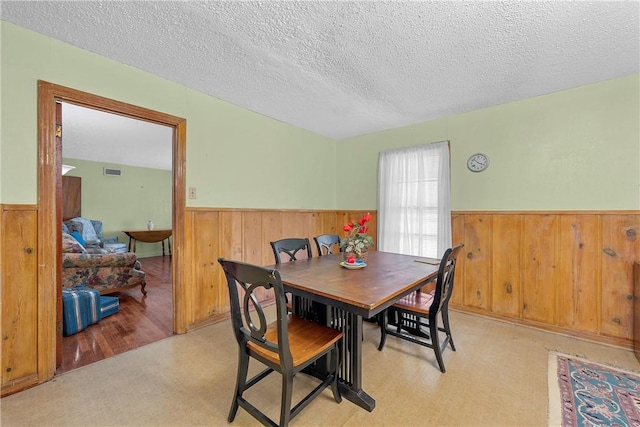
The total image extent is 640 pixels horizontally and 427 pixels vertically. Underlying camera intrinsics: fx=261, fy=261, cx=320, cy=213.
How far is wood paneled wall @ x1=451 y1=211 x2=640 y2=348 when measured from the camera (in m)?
2.31

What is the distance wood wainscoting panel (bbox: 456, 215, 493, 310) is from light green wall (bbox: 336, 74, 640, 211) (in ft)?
0.66

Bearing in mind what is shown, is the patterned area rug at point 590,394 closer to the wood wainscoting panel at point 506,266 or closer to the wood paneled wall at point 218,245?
the wood wainscoting panel at point 506,266

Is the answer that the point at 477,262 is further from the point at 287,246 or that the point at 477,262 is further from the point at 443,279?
the point at 287,246

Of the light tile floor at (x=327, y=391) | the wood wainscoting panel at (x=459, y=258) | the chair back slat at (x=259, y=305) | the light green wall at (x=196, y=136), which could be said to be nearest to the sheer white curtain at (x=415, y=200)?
the wood wainscoting panel at (x=459, y=258)

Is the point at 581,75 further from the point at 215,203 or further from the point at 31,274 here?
the point at 31,274

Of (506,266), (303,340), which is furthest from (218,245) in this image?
(506,266)

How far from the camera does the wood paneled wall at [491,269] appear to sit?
5.60 ft

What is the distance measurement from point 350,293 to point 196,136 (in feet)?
7.20

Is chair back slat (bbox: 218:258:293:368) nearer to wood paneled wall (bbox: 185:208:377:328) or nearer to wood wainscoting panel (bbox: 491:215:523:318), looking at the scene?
wood paneled wall (bbox: 185:208:377:328)

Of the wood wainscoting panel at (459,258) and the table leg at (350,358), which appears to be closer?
the table leg at (350,358)

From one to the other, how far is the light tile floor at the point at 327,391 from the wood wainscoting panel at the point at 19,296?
0.46ft

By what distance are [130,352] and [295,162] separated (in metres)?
Answer: 2.72

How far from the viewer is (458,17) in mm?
1581

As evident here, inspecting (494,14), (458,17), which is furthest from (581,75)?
(458,17)
